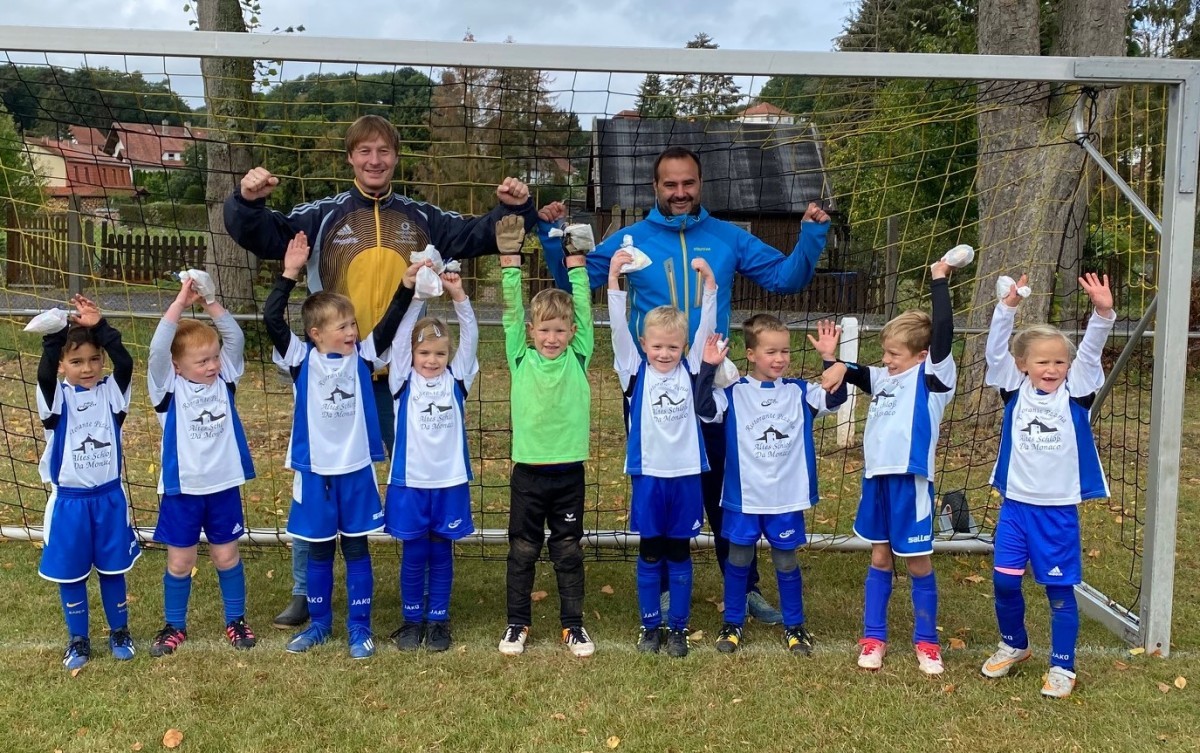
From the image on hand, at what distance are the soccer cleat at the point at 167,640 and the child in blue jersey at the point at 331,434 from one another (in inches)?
19.4

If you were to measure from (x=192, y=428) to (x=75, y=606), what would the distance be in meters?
0.89

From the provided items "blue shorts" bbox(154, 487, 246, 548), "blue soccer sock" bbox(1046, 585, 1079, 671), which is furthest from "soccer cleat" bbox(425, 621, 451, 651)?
"blue soccer sock" bbox(1046, 585, 1079, 671)

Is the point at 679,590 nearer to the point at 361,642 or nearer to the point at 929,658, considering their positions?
the point at 929,658

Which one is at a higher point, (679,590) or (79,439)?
(79,439)

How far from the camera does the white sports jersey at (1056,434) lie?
12.0ft

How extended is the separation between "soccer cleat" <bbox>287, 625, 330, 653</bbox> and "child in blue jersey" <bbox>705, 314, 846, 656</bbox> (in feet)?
5.80

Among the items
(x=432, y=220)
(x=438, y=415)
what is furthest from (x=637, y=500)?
(x=432, y=220)

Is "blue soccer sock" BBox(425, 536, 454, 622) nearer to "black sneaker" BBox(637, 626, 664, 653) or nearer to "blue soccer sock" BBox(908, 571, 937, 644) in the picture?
"black sneaker" BBox(637, 626, 664, 653)

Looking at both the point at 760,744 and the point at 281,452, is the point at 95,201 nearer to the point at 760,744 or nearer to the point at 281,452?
the point at 281,452

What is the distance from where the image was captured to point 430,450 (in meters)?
3.92

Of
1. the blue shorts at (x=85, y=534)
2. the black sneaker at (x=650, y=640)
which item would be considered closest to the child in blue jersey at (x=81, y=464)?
the blue shorts at (x=85, y=534)

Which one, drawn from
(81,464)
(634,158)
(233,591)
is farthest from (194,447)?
(634,158)

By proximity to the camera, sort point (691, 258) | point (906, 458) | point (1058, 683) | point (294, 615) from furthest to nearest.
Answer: point (294, 615) < point (691, 258) < point (906, 458) < point (1058, 683)

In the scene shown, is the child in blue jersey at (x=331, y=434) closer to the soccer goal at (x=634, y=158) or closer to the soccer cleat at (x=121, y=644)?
the soccer cleat at (x=121, y=644)
